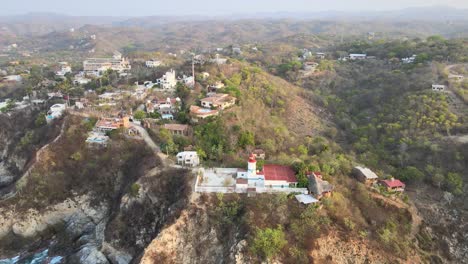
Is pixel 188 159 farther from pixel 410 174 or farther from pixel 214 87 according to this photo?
pixel 410 174

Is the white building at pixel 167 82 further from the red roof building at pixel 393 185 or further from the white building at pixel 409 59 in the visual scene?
the white building at pixel 409 59

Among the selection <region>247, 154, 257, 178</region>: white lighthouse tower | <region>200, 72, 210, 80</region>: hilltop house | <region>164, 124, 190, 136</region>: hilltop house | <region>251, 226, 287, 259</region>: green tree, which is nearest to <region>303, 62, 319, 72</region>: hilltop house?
<region>200, 72, 210, 80</region>: hilltop house

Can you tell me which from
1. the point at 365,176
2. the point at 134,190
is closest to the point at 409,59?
the point at 365,176

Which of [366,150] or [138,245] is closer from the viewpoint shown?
[138,245]

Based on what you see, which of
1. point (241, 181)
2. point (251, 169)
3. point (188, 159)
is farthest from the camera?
point (188, 159)

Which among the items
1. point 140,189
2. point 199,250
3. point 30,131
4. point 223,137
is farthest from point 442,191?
point 30,131

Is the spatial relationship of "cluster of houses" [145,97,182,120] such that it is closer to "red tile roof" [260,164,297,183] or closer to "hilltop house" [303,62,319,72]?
"red tile roof" [260,164,297,183]

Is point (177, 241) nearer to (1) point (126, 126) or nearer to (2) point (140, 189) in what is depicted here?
(2) point (140, 189)
